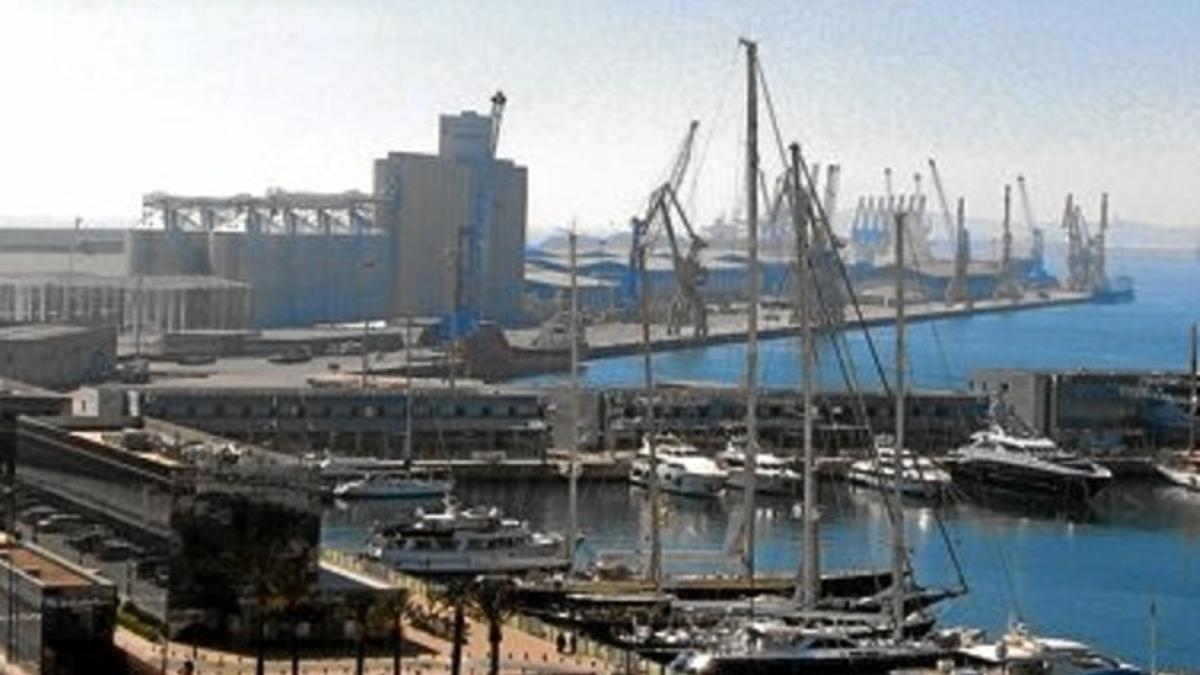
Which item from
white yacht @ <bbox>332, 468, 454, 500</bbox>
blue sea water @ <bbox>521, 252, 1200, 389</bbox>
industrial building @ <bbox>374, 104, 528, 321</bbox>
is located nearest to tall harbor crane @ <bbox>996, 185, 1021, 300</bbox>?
blue sea water @ <bbox>521, 252, 1200, 389</bbox>

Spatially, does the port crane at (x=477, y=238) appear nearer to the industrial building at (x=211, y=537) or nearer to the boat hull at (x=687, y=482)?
the boat hull at (x=687, y=482)

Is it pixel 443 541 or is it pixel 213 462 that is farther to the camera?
pixel 443 541

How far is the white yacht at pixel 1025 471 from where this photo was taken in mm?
24125

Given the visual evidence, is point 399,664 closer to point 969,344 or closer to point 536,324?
A: point 536,324

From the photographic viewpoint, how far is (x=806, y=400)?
15.6 metres

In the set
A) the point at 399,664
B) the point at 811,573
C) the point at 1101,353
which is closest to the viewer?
the point at 399,664

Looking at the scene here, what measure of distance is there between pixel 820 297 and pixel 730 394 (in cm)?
906

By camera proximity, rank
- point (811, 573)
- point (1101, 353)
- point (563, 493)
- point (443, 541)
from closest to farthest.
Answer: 1. point (811, 573)
2. point (443, 541)
3. point (563, 493)
4. point (1101, 353)

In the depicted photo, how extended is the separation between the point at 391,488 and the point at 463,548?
469 cm

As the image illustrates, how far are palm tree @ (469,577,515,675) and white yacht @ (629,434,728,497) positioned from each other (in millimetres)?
7767

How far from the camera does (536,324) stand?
51.7m

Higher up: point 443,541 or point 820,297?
point 820,297

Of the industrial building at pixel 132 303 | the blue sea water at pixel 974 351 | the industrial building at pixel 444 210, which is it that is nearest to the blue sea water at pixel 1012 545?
the blue sea water at pixel 974 351

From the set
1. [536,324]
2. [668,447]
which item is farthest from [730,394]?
[536,324]
